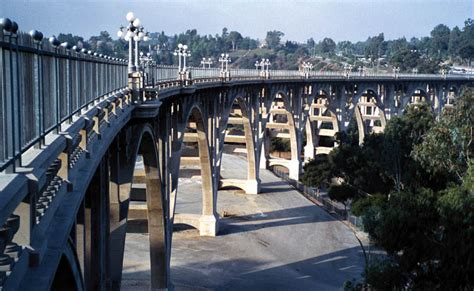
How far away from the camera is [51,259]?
18.4 ft

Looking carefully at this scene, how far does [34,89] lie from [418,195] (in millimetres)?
17725

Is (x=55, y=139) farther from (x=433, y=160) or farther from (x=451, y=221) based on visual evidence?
(x=433, y=160)

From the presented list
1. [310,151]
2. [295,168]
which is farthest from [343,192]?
[310,151]

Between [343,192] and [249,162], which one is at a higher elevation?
[249,162]

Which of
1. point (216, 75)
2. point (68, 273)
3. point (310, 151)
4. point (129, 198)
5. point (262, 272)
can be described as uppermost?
point (216, 75)

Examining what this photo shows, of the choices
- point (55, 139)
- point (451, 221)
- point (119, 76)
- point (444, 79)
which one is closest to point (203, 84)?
point (119, 76)

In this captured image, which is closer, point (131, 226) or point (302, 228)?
point (131, 226)

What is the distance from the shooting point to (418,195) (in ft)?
73.4

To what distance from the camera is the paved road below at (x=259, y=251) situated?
30984mm

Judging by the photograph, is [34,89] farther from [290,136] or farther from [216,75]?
[290,136]

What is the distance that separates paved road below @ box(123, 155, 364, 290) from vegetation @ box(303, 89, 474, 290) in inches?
131

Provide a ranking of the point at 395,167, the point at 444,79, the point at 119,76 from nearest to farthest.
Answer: the point at 119,76, the point at 395,167, the point at 444,79

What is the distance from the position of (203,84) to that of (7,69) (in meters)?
26.6

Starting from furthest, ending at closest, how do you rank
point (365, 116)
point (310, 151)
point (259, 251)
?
point (365, 116) → point (310, 151) → point (259, 251)
